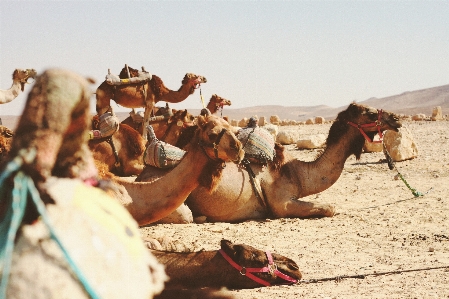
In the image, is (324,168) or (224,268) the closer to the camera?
(224,268)

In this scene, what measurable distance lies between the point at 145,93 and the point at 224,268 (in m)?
10.7

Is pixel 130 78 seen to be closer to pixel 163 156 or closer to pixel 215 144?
pixel 163 156

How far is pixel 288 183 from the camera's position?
27.3 ft

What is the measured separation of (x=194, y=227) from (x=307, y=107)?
390 ft

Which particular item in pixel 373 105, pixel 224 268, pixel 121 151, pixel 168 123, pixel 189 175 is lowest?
pixel 373 105

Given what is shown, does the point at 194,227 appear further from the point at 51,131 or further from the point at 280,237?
the point at 51,131

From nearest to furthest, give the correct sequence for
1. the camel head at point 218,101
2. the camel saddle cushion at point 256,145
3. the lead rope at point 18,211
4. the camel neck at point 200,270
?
1. the lead rope at point 18,211
2. the camel neck at point 200,270
3. the camel saddle cushion at point 256,145
4. the camel head at point 218,101

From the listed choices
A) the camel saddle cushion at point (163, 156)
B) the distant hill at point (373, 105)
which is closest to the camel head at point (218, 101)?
the camel saddle cushion at point (163, 156)

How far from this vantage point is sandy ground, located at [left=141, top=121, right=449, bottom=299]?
4.77 metres

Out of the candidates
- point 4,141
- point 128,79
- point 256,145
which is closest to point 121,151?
point 128,79

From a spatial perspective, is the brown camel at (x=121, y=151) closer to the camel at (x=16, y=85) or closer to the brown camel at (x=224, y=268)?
the camel at (x=16, y=85)

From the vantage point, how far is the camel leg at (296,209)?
8125mm

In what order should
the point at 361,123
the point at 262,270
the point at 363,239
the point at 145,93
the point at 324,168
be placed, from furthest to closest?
the point at 145,93 < the point at 361,123 < the point at 324,168 < the point at 363,239 < the point at 262,270

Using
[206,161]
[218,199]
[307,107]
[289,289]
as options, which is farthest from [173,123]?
[307,107]
